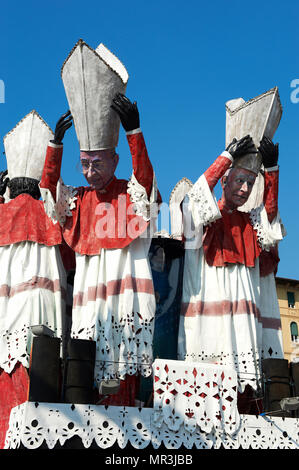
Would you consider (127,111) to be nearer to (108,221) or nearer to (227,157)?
(108,221)

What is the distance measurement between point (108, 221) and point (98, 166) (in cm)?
73

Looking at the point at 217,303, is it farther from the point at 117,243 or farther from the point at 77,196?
the point at 77,196

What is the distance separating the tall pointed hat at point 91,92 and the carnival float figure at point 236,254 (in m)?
1.55

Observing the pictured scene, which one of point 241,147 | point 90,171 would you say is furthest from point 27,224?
point 241,147

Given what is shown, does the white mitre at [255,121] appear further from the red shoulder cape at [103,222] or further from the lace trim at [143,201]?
the red shoulder cape at [103,222]

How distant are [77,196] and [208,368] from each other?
3122 mm

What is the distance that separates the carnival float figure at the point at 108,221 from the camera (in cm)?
752

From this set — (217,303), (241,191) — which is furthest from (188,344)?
(241,191)

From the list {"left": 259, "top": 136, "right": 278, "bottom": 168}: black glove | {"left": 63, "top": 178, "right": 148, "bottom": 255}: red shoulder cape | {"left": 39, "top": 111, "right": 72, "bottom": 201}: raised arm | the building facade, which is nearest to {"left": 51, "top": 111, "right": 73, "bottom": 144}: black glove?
{"left": 39, "top": 111, "right": 72, "bottom": 201}: raised arm

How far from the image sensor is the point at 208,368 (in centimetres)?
688

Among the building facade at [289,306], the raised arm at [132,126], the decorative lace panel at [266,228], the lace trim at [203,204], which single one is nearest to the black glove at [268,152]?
the decorative lace panel at [266,228]

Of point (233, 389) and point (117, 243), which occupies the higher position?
point (117, 243)

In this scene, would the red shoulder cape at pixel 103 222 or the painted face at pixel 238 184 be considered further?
the painted face at pixel 238 184
